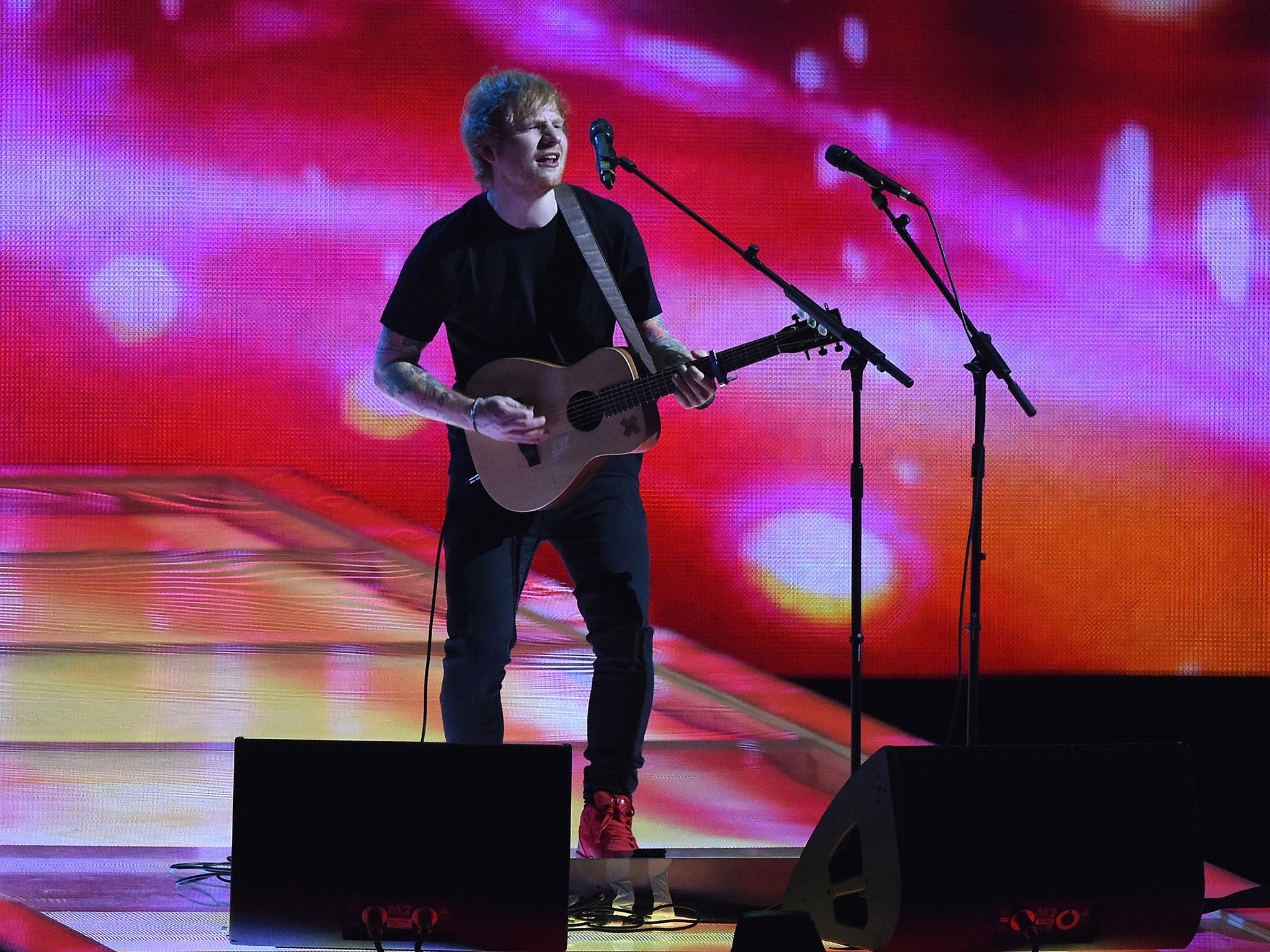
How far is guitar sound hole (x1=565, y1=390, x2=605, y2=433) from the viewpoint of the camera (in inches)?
112

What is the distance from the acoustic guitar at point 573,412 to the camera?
2793 mm

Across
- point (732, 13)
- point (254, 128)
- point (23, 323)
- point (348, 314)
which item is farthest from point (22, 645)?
point (732, 13)

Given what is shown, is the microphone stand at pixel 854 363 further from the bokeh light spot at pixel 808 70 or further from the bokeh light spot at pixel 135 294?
the bokeh light spot at pixel 135 294

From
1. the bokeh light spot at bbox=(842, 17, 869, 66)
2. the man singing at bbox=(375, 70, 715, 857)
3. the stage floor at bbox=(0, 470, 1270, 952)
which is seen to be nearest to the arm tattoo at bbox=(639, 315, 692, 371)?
the man singing at bbox=(375, 70, 715, 857)

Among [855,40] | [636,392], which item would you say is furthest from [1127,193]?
[636,392]

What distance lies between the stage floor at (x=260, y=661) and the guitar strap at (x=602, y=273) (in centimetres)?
139

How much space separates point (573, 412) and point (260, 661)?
164 centimetres

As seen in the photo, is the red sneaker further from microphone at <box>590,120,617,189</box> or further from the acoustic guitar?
microphone at <box>590,120,617,189</box>

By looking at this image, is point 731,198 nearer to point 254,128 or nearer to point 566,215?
point 566,215

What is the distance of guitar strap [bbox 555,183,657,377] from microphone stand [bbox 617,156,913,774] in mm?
155

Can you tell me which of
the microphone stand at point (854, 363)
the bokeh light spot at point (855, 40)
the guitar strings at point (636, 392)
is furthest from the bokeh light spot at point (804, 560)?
the bokeh light spot at point (855, 40)

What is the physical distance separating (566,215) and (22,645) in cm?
231

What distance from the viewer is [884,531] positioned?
13.2 ft

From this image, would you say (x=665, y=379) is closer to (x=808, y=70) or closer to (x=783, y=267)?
(x=783, y=267)
